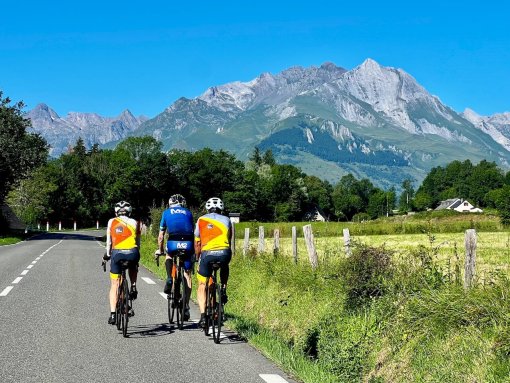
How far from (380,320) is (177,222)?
3350mm

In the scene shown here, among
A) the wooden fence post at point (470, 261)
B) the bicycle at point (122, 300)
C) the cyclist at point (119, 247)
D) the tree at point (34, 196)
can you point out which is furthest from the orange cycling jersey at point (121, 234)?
the tree at point (34, 196)

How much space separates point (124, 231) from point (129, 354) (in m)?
2.14

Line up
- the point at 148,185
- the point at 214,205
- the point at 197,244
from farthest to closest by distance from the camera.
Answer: the point at 148,185
the point at 197,244
the point at 214,205

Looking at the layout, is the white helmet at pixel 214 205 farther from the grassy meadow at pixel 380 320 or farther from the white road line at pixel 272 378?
the white road line at pixel 272 378

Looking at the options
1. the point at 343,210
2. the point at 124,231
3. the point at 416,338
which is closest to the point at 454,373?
the point at 416,338

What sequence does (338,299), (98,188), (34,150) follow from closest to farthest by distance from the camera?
(338,299)
(34,150)
(98,188)

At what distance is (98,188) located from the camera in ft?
365

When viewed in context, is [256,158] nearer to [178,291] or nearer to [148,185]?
[148,185]

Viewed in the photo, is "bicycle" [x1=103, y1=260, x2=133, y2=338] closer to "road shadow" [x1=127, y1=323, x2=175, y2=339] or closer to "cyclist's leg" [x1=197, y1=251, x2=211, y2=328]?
"road shadow" [x1=127, y1=323, x2=175, y2=339]

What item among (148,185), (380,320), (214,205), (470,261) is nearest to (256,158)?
(148,185)

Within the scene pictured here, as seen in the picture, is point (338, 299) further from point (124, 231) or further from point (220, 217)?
point (124, 231)

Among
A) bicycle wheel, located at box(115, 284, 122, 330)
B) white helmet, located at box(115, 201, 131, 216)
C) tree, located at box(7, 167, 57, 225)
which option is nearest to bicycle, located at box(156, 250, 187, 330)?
bicycle wheel, located at box(115, 284, 122, 330)

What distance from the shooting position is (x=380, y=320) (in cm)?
766

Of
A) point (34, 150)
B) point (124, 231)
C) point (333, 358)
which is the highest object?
point (34, 150)
